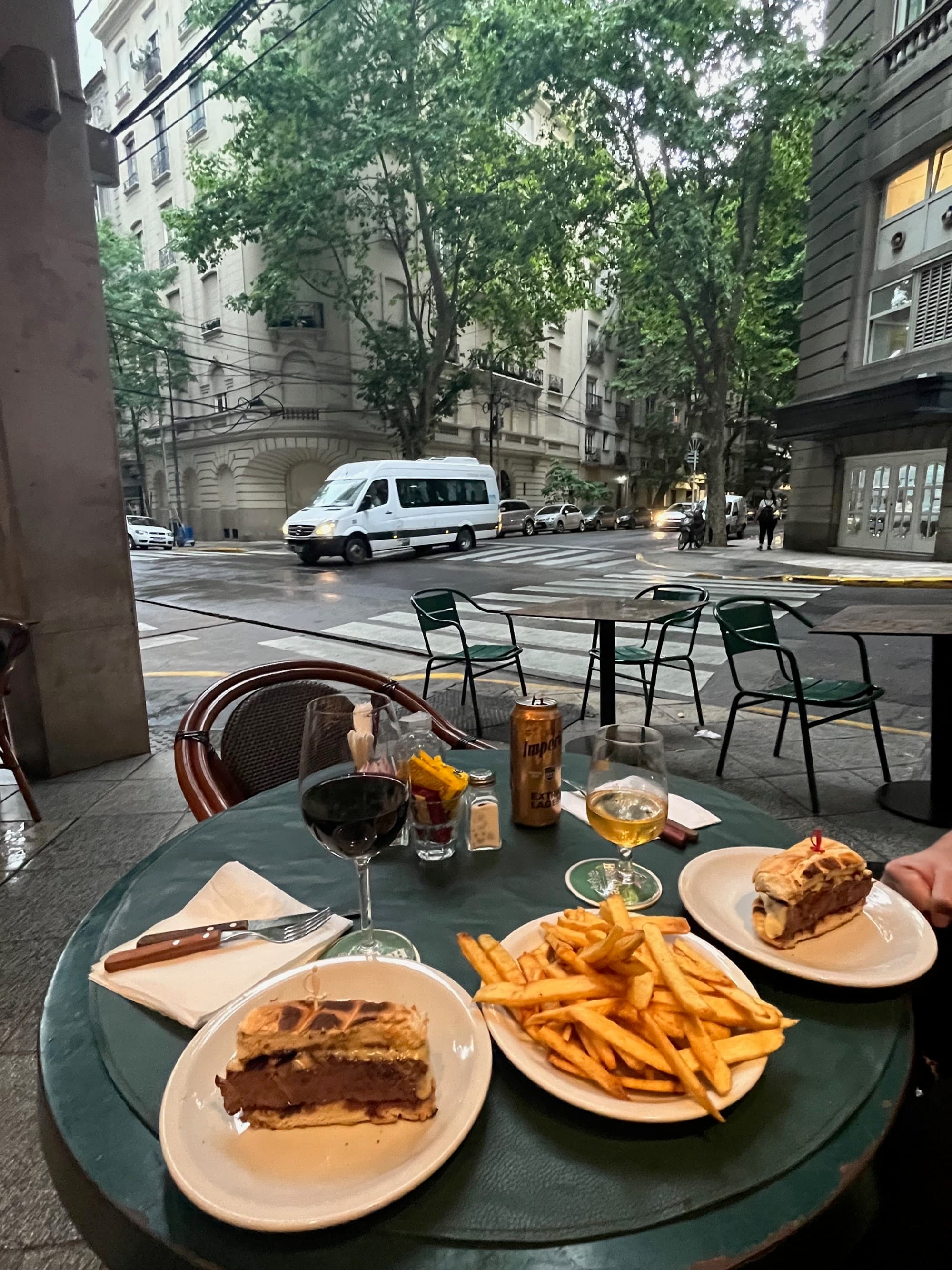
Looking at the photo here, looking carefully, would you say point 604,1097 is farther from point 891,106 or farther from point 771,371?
point 771,371

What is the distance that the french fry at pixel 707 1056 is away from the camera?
27.1 inches

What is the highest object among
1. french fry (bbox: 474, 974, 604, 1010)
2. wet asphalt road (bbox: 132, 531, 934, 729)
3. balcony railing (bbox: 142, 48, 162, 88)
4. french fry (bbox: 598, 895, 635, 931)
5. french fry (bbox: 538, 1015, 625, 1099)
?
balcony railing (bbox: 142, 48, 162, 88)

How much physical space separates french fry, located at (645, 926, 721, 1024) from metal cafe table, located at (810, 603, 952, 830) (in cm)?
275

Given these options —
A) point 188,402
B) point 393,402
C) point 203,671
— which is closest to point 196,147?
point 188,402

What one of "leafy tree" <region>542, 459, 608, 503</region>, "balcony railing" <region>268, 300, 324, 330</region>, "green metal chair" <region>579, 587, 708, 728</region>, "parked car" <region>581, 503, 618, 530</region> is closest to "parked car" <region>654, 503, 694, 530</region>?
"parked car" <region>581, 503, 618, 530</region>

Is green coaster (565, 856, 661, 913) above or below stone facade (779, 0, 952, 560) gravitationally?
below

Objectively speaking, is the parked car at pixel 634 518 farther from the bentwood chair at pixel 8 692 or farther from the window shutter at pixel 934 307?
the bentwood chair at pixel 8 692

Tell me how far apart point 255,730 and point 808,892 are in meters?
1.56

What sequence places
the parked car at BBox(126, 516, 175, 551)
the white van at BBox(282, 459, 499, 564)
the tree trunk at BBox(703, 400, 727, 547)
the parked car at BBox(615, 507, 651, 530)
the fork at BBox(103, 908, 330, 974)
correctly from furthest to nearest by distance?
the parked car at BBox(615, 507, 651, 530)
the parked car at BBox(126, 516, 175, 551)
the tree trunk at BBox(703, 400, 727, 547)
the white van at BBox(282, 459, 499, 564)
the fork at BBox(103, 908, 330, 974)

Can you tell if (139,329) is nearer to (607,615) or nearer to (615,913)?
(607,615)

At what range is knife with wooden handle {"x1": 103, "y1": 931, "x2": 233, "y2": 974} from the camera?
0.92m

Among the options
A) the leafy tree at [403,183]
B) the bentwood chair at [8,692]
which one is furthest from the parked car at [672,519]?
the bentwood chair at [8,692]

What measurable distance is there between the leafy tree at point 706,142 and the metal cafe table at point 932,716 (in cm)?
1617

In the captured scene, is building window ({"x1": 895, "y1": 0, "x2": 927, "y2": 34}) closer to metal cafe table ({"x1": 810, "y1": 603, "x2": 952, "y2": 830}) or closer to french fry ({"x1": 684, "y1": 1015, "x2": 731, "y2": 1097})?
metal cafe table ({"x1": 810, "y1": 603, "x2": 952, "y2": 830})
